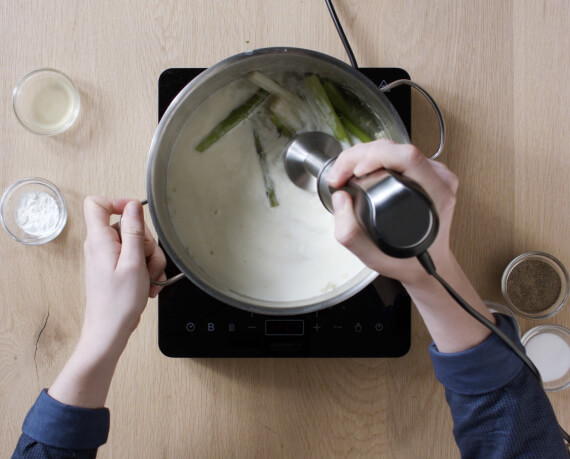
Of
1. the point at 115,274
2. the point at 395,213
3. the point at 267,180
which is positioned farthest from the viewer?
the point at 267,180

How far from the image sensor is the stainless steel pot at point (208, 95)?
567 mm

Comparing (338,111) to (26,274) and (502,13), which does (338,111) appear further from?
(26,274)

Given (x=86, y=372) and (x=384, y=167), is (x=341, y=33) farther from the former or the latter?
(x=86, y=372)

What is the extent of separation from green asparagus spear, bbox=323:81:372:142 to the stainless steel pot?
0.02 metres

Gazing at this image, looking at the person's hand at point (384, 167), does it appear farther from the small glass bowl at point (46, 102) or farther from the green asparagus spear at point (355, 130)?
the small glass bowl at point (46, 102)

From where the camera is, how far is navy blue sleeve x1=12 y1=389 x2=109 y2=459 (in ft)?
1.94

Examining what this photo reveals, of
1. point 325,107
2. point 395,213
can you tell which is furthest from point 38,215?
point 395,213

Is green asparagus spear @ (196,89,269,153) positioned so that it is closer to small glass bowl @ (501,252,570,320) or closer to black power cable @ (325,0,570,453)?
black power cable @ (325,0,570,453)

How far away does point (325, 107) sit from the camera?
66cm

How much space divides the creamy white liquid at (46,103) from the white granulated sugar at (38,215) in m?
0.10

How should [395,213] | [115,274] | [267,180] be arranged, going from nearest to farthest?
[395,213]
[115,274]
[267,180]

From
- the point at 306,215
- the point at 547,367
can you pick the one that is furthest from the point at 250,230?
the point at 547,367

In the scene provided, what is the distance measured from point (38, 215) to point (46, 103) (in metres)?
0.16

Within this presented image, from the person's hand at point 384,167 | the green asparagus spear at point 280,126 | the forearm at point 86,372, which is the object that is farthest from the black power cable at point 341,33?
the forearm at point 86,372
